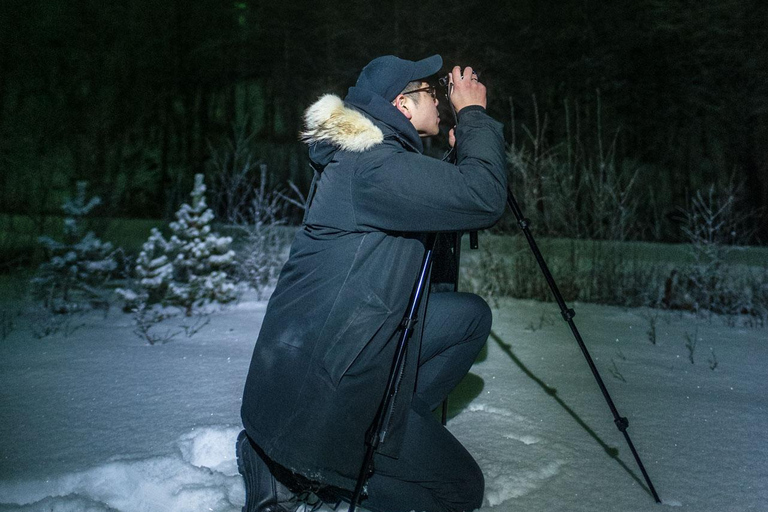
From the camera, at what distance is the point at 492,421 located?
8.95 ft

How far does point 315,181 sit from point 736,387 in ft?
8.12

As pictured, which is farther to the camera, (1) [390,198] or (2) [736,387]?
(2) [736,387]

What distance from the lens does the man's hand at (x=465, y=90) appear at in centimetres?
208

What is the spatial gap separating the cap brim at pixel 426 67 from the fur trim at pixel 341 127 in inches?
11.8

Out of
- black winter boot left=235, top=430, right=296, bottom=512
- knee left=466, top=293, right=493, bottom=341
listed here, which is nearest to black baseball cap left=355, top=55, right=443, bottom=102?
knee left=466, top=293, right=493, bottom=341

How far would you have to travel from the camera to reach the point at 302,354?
1776 millimetres

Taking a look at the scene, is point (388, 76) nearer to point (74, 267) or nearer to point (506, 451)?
point (506, 451)

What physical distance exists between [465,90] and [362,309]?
2.79 ft

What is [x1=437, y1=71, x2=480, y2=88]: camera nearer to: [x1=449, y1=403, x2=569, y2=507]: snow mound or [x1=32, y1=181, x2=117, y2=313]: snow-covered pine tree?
[x1=449, y1=403, x2=569, y2=507]: snow mound

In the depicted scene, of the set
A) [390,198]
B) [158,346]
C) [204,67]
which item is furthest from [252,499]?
[204,67]

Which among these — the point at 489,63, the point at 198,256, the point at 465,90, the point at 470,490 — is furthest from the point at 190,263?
the point at 489,63

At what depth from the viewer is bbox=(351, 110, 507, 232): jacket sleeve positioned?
1.78 meters

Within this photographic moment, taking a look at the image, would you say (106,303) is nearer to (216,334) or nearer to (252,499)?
(216,334)

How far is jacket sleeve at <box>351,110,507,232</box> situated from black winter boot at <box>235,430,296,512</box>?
833 mm
